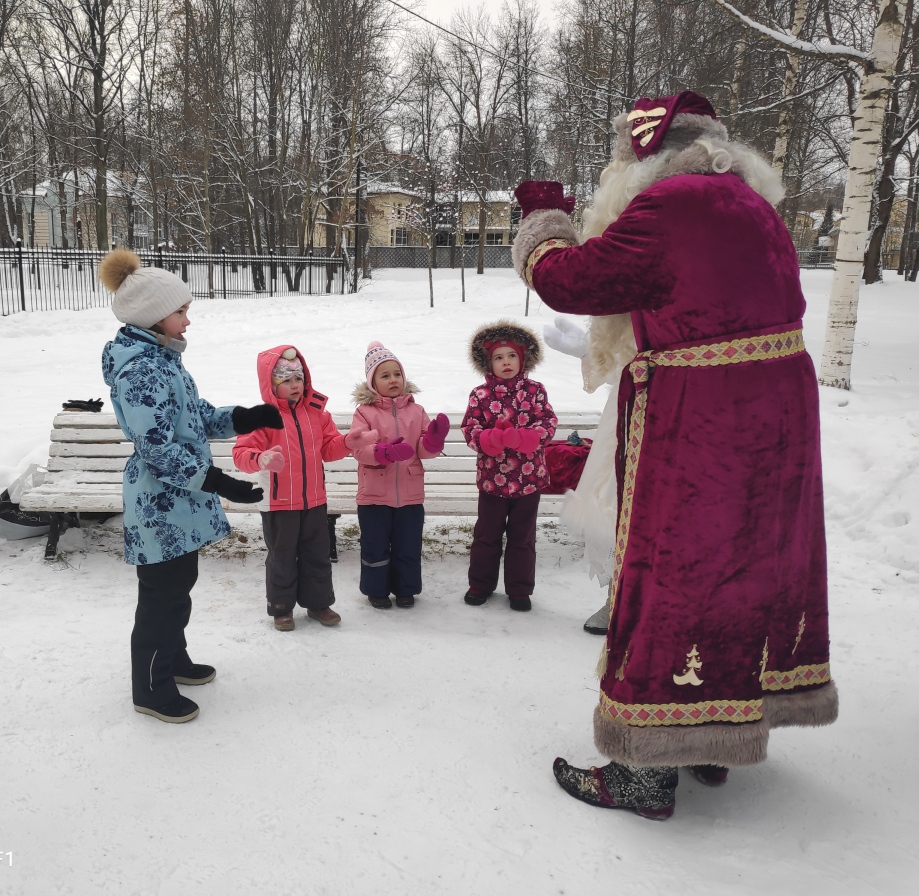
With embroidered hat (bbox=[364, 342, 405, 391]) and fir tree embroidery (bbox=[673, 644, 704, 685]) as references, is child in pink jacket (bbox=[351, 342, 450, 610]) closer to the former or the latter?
embroidered hat (bbox=[364, 342, 405, 391])

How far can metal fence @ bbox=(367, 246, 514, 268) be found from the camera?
37.9 metres

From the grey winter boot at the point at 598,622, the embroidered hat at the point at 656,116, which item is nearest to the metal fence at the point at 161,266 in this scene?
the grey winter boot at the point at 598,622

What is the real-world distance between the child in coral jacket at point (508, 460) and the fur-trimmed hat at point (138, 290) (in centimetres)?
160

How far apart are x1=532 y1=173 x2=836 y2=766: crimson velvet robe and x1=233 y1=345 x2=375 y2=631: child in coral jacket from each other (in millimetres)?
1626

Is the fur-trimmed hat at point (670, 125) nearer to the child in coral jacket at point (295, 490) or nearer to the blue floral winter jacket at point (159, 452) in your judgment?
the blue floral winter jacket at point (159, 452)

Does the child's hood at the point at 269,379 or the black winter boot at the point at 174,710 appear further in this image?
the child's hood at the point at 269,379

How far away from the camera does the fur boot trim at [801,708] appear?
2.32 meters

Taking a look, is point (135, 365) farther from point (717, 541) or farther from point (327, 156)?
point (327, 156)

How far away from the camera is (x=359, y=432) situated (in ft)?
12.4

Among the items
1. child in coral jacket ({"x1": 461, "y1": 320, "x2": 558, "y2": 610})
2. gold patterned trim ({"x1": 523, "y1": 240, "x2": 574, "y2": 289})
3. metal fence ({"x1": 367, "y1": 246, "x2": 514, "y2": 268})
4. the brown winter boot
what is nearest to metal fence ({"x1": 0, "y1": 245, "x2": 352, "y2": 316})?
metal fence ({"x1": 367, "y1": 246, "x2": 514, "y2": 268})

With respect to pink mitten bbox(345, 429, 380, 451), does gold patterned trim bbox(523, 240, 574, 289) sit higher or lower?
higher

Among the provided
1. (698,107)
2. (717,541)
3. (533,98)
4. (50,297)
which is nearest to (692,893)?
(717,541)

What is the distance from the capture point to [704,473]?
2.15 meters

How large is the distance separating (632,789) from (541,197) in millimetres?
1870
